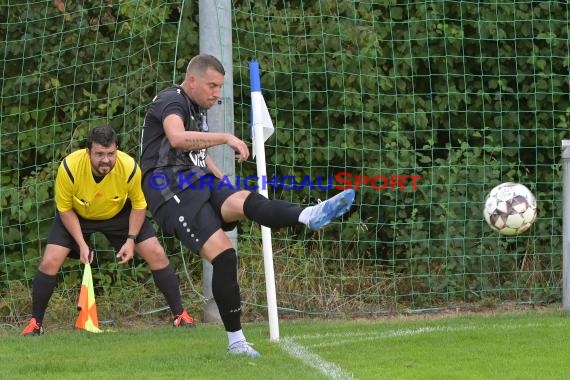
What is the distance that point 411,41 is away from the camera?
31.8 feet

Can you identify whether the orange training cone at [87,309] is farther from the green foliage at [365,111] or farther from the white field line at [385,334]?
the white field line at [385,334]

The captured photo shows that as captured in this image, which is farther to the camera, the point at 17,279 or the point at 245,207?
the point at 17,279

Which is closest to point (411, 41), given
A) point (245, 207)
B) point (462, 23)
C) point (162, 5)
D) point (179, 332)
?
point (462, 23)

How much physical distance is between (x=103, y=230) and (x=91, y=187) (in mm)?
380

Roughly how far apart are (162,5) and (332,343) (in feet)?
11.9

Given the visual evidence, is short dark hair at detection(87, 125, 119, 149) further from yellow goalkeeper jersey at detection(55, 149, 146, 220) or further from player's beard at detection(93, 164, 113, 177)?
yellow goalkeeper jersey at detection(55, 149, 146, 220)

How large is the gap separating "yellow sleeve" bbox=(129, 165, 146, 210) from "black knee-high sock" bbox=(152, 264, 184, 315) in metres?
0.48

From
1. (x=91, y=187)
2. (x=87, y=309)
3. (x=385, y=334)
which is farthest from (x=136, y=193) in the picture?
(x=385, y=334)

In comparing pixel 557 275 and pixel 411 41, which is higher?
pixel 411 41

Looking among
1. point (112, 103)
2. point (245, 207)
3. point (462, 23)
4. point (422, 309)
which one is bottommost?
point (422, 309)

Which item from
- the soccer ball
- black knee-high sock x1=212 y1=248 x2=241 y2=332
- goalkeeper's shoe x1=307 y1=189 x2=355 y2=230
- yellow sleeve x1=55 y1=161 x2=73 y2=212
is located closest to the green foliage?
yellow sleeve x1=55 y1=161 x2=73 y2=212

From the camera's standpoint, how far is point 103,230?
7.91 metres

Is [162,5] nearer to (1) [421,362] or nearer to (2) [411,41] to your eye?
(2) [411,41]

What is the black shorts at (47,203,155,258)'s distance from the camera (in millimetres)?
7824
